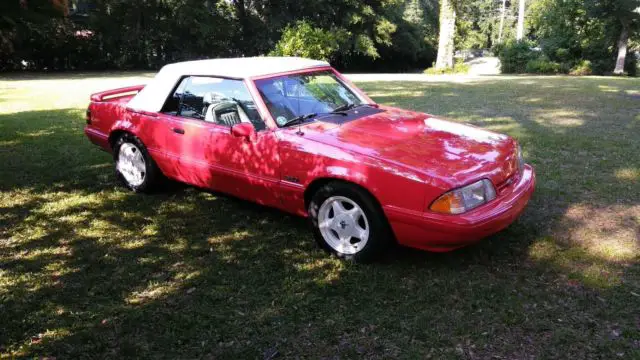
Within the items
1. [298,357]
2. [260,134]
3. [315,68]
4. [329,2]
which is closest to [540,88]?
[315,68]

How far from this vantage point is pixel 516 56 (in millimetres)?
30375

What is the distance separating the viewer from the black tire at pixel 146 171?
558 cm

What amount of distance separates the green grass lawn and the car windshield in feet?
3.48

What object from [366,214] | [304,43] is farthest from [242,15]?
[366,214]

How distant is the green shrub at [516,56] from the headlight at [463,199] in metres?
28.4

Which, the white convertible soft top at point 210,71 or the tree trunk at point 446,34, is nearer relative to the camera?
the white convertible soft top at point 210,71

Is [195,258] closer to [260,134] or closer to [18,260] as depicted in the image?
[260,134]

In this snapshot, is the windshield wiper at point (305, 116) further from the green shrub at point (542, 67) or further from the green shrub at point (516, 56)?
the green shrub at point (516, 56)

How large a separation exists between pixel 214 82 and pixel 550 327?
350 cm

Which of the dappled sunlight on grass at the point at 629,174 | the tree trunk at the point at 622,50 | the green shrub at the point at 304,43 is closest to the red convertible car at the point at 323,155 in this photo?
the dappled sunlight on grass at the point at 629,174

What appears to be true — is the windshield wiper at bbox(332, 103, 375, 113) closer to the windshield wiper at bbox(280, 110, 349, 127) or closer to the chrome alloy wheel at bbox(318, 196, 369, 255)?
the windshield wiper at bbox(280, 110, 349, 127)

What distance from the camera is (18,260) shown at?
431cm

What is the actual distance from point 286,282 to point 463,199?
140 centimetres

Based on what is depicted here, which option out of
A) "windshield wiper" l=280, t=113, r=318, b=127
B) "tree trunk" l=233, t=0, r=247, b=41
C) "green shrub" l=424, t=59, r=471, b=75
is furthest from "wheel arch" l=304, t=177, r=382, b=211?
"tree trunk" l=233, t=0, r=247, b=41
